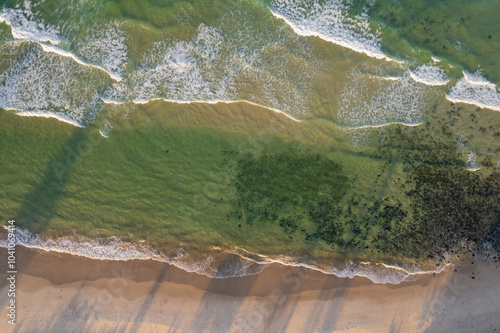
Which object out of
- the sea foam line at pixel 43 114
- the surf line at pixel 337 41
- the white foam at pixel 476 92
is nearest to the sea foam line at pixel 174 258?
the sea foam line at pixel 43 114

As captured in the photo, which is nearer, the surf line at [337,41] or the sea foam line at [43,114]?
the surf line at [337,41]

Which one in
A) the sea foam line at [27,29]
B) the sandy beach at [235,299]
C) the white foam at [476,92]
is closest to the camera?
the sea foam line at [27,29]

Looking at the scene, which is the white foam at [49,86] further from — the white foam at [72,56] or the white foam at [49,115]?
the white foam at [72,56]

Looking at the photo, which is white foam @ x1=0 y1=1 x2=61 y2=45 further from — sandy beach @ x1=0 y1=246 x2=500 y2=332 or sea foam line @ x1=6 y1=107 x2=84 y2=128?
sandy beach @ x1=0 y1=246 x2=500 y2=332

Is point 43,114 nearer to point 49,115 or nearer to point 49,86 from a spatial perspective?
point 49,115

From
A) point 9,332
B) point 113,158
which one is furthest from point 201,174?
point 9,332

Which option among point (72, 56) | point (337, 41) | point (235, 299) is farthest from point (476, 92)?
point (72, 56)
